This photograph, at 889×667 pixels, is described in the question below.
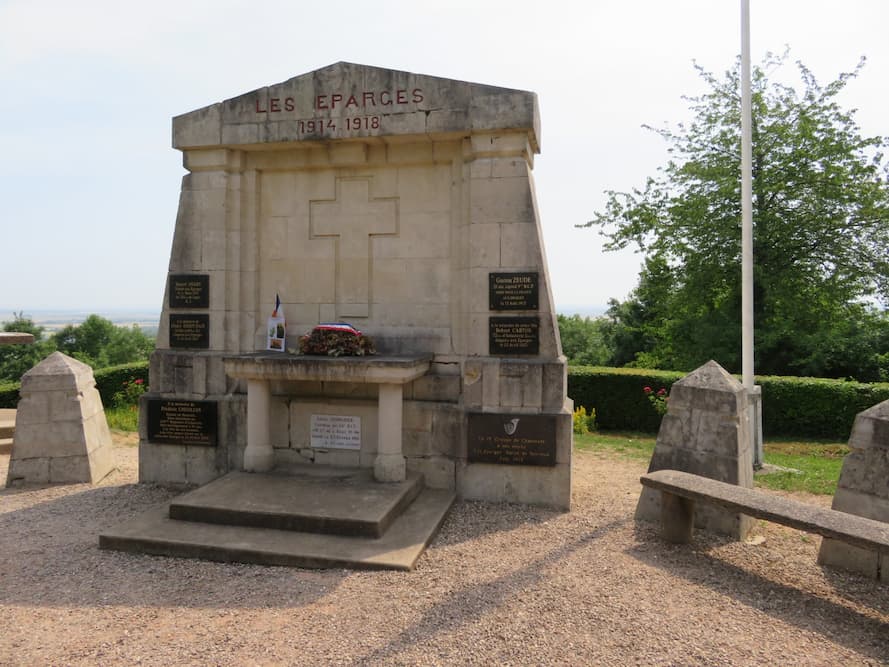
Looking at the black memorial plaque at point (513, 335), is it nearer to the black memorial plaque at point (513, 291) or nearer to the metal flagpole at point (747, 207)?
the black memorial plaque at point (513, 291)

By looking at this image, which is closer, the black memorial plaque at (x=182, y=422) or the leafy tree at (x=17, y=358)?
the black memorial plaque at (x=182, y=422)

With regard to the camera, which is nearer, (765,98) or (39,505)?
(39,505)

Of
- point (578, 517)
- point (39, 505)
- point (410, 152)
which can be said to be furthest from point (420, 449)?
point (39, 505)

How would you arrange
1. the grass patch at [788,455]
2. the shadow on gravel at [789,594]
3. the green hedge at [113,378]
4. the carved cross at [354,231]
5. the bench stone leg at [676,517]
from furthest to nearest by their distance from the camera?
the green hedge at [113,378], the grass patch at [788,455], the carved cross at [354,231], the bench stone leg at [676,517], the shadow on gravel at [789,594]

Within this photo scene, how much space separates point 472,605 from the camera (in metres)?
4.11

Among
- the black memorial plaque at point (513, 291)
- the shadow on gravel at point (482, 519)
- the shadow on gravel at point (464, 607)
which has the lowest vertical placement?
the shadow on gravel at point (482, 519)

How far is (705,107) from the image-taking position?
17.1 meters

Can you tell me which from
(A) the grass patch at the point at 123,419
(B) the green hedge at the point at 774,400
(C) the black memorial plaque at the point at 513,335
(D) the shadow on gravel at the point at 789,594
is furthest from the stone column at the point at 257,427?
(B) the green hedge at the point at 774,400

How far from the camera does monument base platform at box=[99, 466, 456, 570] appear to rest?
A: 488 cm

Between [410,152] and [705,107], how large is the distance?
1359cm

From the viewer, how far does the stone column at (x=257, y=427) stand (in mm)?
6828

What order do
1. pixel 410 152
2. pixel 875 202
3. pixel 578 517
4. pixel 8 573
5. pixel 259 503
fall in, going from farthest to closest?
pixel 875 202
pixel 410 152
pixel 578 517
pixel 259 503
pixel 8 573

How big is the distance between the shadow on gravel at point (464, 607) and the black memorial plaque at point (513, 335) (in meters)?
2.23

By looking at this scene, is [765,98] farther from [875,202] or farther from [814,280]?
[814,280]
